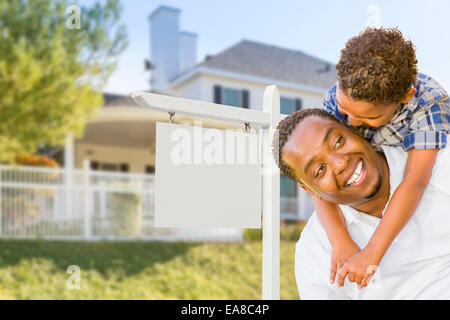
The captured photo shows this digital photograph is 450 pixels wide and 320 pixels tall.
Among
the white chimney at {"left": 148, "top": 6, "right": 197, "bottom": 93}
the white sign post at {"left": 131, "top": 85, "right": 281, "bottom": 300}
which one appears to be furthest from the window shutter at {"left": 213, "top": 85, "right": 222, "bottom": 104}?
the white sign post at {"left": 131, "top": 85, "right": 281, "bottom": 300}

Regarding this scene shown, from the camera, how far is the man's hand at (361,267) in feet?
4.39

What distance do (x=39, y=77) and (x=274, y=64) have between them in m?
10.5

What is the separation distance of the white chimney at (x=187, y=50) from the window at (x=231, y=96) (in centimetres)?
194

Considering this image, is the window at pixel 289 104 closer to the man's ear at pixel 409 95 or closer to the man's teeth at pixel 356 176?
the man's ear at pixel 409 95

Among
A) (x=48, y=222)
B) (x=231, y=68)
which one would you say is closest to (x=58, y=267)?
(x=48, y=222)

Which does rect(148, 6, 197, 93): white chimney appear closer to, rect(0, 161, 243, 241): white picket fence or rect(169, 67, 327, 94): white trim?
rect(169, 67, 327, 94): white trim


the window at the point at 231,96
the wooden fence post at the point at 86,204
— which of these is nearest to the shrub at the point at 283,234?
the wooden fence post at the point at 86,204

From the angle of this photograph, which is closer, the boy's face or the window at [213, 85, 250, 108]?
the boy's face

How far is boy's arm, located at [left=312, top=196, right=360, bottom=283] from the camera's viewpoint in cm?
142

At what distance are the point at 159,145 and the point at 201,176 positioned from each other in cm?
18

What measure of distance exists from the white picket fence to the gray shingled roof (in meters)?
6.48

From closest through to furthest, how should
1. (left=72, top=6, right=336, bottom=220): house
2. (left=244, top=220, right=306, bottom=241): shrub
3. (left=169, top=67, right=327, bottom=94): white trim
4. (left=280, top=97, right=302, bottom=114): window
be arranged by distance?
(left=244, top=220, right=306, bottom=241): shrub < (left=169, top=67, right=327, bottom=94): white trim < (left=72, top=6, right=336, bottom=220): house < (left=280, top=97, right=302, bottom=114): window

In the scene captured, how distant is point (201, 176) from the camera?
1.56 metres

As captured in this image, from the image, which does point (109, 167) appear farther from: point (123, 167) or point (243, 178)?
point (243, 178)
